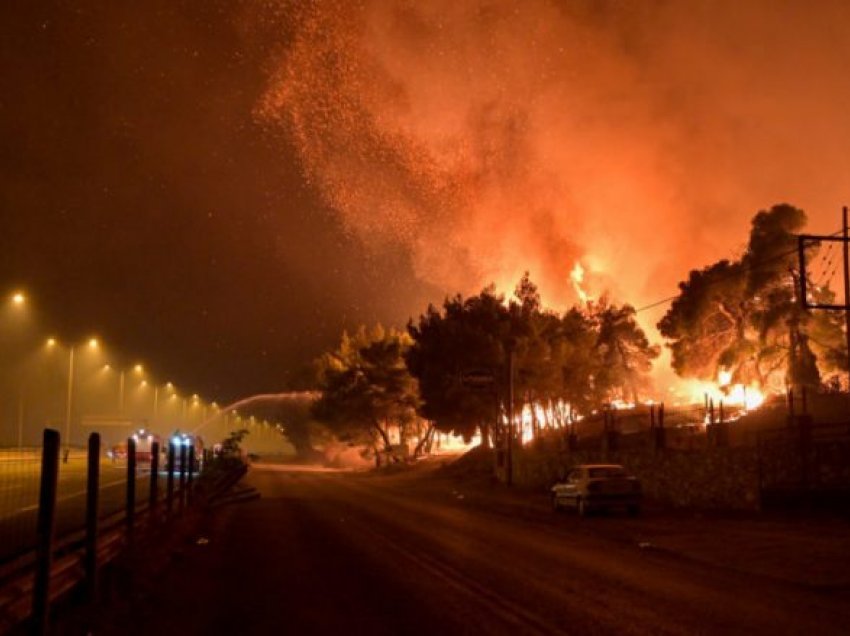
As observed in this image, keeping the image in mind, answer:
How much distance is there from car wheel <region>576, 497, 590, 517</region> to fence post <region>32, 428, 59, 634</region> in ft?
66.8

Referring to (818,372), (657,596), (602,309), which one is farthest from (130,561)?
A: (602,309)

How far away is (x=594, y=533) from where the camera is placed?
20.6 meters

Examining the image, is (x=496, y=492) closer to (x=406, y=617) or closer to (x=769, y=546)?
(x=769, y=546)

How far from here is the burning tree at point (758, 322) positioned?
43.7 m

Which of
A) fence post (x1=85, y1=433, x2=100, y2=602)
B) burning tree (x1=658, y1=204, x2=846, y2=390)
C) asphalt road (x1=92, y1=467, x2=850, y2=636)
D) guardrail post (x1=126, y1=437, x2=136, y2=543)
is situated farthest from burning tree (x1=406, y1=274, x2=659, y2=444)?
fence post (x1=85, y1=433, x2=100, y2=602)

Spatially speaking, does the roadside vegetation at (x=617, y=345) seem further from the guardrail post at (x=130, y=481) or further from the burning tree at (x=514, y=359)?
the guardrail post at (x=130, y=481)

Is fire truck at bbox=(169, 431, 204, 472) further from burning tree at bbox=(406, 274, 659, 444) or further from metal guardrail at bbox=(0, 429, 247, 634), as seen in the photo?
burning tree at bbox=(406, 274, 659, 444)

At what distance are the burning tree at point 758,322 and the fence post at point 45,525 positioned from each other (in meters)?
40.3

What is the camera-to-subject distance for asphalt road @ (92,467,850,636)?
9523 millimetres

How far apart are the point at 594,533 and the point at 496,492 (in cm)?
1940

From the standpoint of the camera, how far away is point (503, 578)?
1262 centimetres

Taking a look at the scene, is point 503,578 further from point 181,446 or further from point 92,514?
point 181,446

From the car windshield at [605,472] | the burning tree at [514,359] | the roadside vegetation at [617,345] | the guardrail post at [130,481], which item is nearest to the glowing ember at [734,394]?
the roadside vegetation at [617,345]

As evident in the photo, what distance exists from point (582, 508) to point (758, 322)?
76.6 feet
